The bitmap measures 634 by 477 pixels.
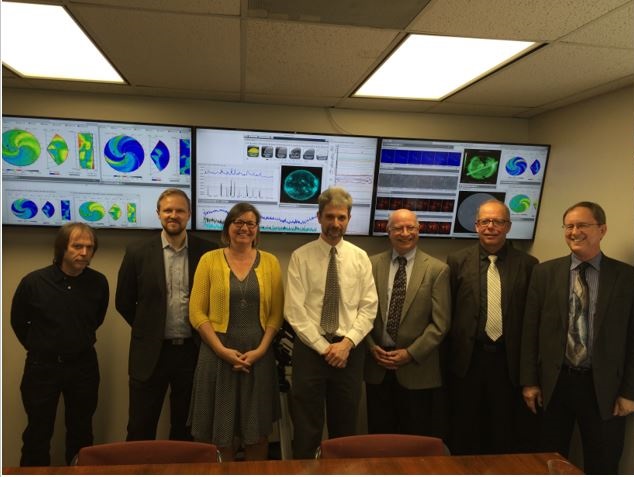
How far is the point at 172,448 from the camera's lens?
155 cm

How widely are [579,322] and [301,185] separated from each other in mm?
1806

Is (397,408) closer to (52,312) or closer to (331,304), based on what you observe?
(331,304)

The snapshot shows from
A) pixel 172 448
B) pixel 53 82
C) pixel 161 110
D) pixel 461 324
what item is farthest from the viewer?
pixel 161 110

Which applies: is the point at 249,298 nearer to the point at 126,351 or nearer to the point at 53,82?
the point at 126,351

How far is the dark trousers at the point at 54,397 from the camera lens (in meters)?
2.38

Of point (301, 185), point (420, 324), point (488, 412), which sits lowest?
point (488, 412)

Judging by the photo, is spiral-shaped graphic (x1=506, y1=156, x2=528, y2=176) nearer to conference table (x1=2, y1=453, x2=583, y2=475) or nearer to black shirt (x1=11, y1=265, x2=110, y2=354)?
conference table (x1=2, y1=453, x2=583, y2=475)

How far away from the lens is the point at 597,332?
7.09 feet

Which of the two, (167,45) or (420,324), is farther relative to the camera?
(420,324)

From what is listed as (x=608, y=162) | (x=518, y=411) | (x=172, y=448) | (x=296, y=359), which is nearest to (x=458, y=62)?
(x=608, y=162)

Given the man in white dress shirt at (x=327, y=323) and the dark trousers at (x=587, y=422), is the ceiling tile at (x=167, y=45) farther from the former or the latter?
the dark trousers at (x=587, y=422)

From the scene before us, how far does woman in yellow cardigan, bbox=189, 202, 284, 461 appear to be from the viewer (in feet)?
7.25

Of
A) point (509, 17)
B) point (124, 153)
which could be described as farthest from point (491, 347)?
point (124, 153)

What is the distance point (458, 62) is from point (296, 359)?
68.9 inches
